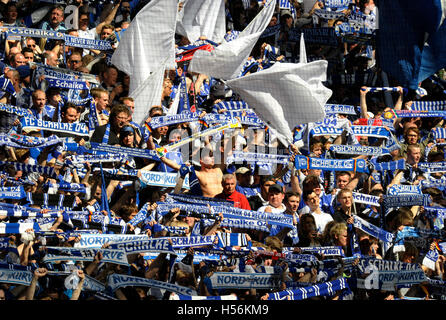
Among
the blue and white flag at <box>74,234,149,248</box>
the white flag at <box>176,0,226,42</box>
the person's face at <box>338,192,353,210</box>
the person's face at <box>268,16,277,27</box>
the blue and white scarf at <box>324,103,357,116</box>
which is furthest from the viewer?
the person's face at <box>268,16,277,27</box>

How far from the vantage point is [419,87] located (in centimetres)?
1531

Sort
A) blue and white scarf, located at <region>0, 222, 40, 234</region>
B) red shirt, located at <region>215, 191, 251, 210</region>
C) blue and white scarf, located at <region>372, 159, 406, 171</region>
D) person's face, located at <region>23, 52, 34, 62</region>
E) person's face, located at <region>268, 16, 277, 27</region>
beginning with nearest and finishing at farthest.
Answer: blue and white scarf, located at <region>0, 222, 40, 234</region> < red shirt, located at <region>215, 191, 251, 210</region> < blue and white scarf, located at <region>372, 159, 406, 171</region> < person's face, located at <region>23, 52, 34, 62</region> < person's face, located at <region>268, 16, 277, 27</region>

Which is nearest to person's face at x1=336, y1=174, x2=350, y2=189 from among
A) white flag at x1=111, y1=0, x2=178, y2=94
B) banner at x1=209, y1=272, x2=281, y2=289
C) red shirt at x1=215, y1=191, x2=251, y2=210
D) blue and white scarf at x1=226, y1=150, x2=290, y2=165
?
blue and white scarf at x1=226, y1=150, x2=290, y2=165

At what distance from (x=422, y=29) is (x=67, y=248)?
28.4ft

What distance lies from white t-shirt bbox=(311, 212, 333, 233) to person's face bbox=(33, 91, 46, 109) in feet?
10.8

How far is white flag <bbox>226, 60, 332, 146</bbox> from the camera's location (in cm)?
1270

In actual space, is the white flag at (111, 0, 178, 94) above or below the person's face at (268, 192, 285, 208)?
above

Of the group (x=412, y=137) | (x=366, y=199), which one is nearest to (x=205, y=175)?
(x=366, y=199)

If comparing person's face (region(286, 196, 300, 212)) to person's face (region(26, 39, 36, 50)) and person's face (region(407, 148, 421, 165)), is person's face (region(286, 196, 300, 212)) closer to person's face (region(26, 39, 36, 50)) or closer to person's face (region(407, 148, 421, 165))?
person's face (region(407, 148, 421, 165))

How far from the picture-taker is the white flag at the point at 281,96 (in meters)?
12.7

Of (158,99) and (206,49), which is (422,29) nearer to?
(206,49)

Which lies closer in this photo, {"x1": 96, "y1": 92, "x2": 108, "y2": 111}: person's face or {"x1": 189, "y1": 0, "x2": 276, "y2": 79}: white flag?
{"x1": 96, "y1": 92, "x2": 108, "y2": 111}: person's face

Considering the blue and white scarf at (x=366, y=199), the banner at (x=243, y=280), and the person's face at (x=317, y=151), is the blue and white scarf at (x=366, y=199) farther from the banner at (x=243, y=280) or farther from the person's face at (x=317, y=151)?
the banner at (x=243, y=280)
